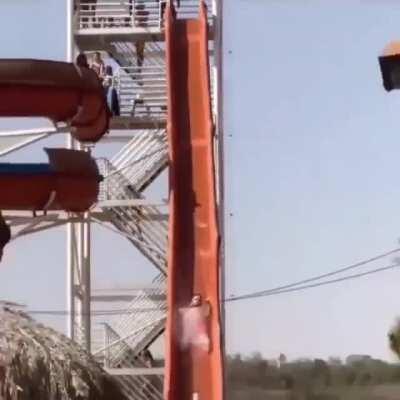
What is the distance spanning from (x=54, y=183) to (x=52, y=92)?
1.49 metres

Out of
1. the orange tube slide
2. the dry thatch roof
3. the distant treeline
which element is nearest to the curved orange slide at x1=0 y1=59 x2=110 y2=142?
the orange tube slide

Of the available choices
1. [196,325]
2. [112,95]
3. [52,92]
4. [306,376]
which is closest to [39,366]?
[196,325]

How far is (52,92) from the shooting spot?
19328 mm

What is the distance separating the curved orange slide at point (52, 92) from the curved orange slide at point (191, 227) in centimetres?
151

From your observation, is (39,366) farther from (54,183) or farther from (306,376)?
(306,376)

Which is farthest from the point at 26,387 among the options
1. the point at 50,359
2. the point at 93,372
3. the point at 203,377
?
the point at 203,377

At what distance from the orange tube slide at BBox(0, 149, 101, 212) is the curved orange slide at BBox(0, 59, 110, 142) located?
586mm

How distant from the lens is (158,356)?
1068 inches

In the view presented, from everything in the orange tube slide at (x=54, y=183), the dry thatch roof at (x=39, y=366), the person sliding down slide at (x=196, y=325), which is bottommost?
the dry thatch roof at (x=39, y=366)

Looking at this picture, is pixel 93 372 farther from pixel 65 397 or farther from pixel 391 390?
pixel 391 390

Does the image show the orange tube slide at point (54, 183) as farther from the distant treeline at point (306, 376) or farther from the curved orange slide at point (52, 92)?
the distant treeline at point (306, 376)

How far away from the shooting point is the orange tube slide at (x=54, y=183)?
66.2ft

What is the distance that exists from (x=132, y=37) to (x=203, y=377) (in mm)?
10100

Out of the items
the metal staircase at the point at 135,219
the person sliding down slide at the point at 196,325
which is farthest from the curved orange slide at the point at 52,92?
the metal staircase at the point at 135,219
